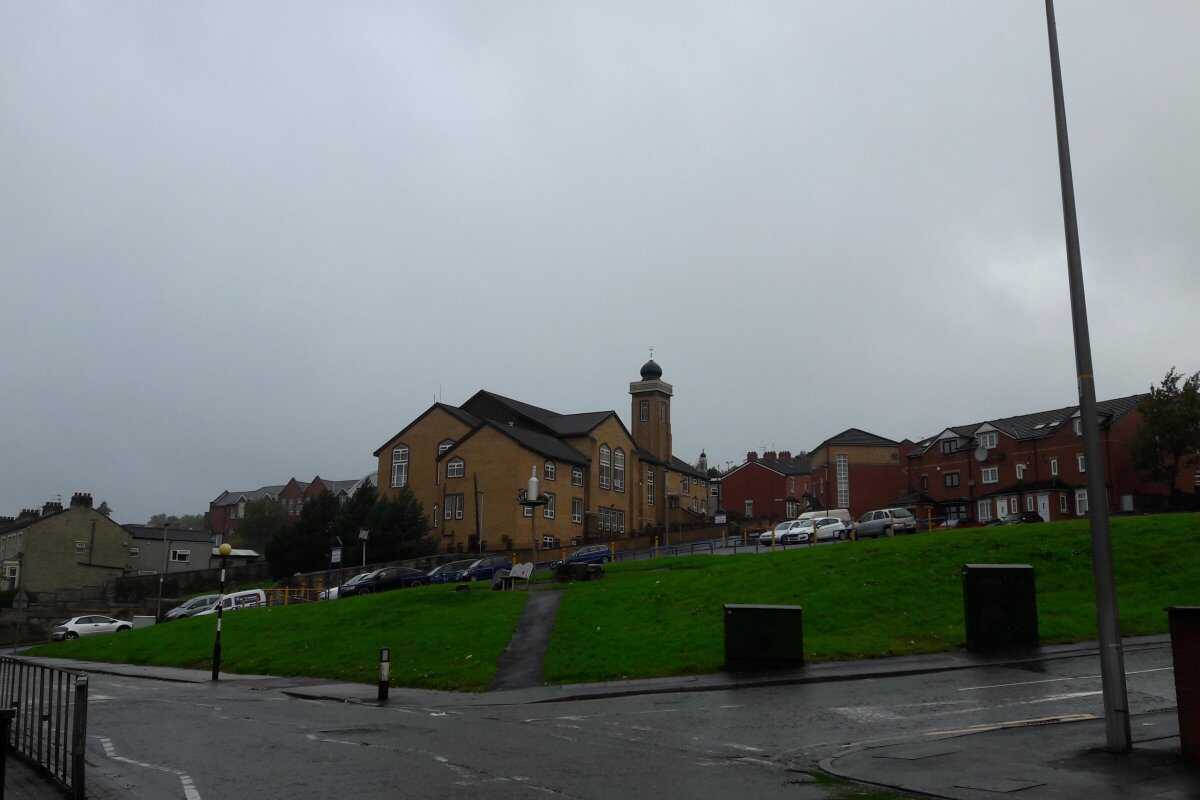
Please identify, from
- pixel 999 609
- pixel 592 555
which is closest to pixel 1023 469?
pixel 592 555

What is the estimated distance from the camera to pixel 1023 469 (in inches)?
3019

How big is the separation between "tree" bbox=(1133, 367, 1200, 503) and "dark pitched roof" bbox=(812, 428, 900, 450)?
84.2 feet

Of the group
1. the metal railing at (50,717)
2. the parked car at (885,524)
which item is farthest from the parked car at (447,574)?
the metal railing at (50,717)

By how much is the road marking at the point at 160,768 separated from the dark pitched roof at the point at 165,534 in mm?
82778

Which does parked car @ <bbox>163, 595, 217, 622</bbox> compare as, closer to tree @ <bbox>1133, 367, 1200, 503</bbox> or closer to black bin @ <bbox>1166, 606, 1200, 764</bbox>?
black bin @ <bbox>1166, 606, 1200, 764</bbox>

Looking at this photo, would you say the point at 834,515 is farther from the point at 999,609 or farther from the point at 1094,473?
the point at 1094,473

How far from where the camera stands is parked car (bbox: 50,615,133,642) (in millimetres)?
51438

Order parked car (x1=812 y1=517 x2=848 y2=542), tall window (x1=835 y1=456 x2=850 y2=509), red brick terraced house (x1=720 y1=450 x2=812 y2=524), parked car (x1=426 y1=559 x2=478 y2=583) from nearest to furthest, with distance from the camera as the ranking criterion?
1. parked car (x1=426 y1=559 x2=478 y2=583)
2. parked car (x1=812 y1=517 x2=848 y2=542)
3. tall window (x1=835 y1=456 x2=850 y2=509)
4. red brick terraced house (x1=720 y1=450 x2=812 y2=524)

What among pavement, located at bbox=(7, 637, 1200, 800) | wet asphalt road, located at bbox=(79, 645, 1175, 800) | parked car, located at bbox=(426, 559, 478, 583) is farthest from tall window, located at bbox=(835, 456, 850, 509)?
wet asphalt road, located at bbox=(79, 645, 1175, 800)

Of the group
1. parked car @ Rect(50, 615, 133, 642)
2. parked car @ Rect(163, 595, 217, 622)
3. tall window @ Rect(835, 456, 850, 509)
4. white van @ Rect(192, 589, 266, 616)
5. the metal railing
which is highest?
tall window @ Rect(835, 456, 850, 509)

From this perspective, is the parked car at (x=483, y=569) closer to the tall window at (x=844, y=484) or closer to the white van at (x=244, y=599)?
the white van at (x=244, y=599)

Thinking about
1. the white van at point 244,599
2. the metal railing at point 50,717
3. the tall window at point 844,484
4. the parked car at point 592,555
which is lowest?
the white van at point 244,599

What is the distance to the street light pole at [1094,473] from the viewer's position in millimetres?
11133

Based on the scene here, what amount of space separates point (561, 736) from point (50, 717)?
6742mm
